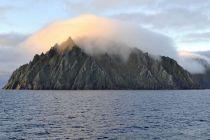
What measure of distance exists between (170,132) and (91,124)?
1717 cm

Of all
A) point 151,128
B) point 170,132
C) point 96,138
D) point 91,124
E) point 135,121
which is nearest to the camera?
point 96,138

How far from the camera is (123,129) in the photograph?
2704 inches

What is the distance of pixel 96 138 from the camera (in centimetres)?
5891

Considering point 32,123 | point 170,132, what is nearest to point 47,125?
point 32,123

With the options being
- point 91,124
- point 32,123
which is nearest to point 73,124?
point 91,124

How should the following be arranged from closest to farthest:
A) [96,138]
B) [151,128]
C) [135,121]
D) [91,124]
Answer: [96,138] < [151,128] < [91,124] < [135,121]

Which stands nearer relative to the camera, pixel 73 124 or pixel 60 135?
pixel 60 135

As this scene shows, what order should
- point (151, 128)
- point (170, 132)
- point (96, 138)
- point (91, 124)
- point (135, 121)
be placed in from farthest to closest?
1. point (135, 121)
2. point (91, 124)
3. point (151, 128)
4. point (170, 132)
5. point (96, 138)

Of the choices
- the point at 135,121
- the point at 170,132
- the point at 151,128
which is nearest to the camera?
the point at 170,132

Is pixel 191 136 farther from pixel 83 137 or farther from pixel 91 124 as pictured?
pixel 91 124

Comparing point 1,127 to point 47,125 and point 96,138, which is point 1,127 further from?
point 96,138

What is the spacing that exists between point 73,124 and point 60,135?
47.5 ft

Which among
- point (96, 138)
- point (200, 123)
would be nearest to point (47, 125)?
point (96, 138)

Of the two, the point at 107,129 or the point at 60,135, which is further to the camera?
the point at 107,129
